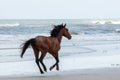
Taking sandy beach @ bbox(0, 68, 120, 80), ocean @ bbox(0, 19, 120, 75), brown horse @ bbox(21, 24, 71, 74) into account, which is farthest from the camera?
ocean @ bbox(0, 19, 120, 75)

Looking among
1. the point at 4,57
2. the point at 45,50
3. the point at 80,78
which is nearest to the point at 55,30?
the point at 45,50

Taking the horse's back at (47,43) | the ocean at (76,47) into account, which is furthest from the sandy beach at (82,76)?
the ocean at (76,47)

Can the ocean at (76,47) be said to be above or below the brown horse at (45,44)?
below

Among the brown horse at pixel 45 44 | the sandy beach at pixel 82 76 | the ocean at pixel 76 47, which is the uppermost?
the brown horse at pixel 45 44

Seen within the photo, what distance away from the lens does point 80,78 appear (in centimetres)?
896

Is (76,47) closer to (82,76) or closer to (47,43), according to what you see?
(47,43)

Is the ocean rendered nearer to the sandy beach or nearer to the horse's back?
the horse's back

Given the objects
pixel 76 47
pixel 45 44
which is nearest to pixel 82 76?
pixel 45 44

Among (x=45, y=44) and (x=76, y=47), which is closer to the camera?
(x=45, y=44)

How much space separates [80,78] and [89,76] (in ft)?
1.38

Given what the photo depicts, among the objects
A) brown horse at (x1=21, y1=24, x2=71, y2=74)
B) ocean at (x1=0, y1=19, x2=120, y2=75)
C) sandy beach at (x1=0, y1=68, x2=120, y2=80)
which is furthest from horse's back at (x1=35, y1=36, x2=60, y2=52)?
ocean at (x1=0, y1=19, x2=120, y2=75)

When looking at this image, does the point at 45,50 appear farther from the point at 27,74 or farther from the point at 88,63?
the point at 88,63

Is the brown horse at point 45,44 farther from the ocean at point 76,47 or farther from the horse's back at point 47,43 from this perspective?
the ocean at point 76,47

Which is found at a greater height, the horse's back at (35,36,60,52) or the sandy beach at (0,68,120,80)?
the horse's back at (35,36,60,52)
